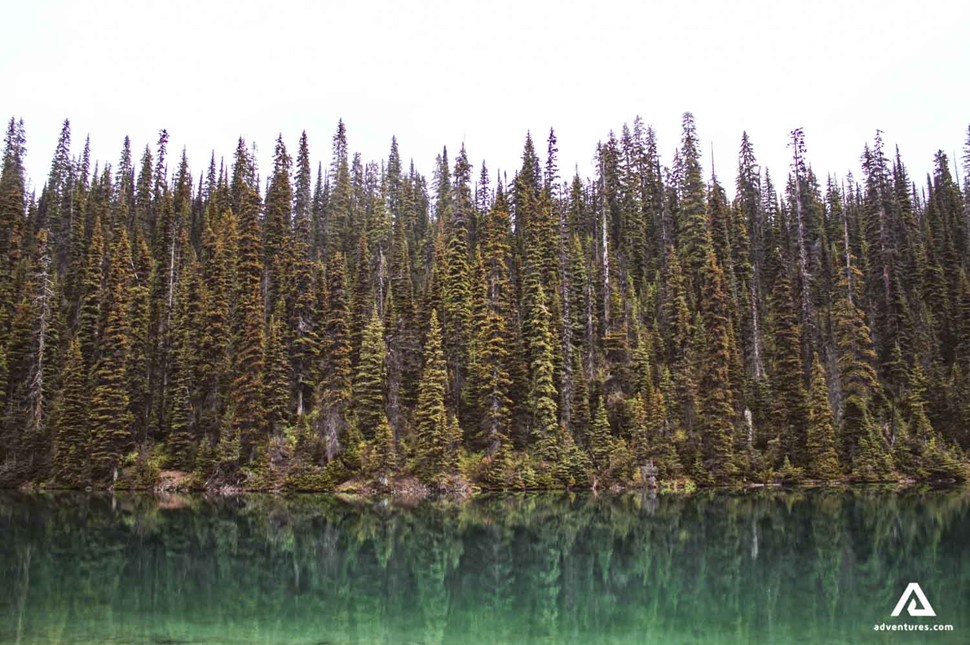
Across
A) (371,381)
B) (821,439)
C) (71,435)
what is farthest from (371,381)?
(821,439)

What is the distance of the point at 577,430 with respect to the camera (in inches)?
2431

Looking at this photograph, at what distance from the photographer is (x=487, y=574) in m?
23.2

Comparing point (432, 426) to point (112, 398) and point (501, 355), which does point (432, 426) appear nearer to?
point (501, 355)

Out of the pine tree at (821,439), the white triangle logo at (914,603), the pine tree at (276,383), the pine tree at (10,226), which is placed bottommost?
the white triangle logo at (914,603)

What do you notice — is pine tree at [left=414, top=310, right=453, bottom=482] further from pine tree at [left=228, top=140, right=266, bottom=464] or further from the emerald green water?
the emerald green water

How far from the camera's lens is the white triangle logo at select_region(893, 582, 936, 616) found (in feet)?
55.3

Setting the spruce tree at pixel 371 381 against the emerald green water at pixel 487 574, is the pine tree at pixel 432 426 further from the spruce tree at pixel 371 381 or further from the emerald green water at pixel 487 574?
the emerald green water at pixel 487 574

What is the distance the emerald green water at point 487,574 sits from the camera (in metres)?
16.3

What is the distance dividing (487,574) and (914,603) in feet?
39.8

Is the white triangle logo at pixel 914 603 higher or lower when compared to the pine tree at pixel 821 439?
lower

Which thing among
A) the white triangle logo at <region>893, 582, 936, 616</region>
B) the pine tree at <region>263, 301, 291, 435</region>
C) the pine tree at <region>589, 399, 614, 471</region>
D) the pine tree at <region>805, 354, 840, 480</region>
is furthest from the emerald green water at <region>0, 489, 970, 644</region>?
the pine tree at <region>263, 301, 291, 435</region>

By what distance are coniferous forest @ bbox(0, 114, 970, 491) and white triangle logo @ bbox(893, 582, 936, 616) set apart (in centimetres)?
3809

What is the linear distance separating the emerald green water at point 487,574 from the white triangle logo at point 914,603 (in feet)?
0.85

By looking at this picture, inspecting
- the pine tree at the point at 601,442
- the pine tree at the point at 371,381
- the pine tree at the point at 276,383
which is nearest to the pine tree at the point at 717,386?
the pine tree at the point at 601,442
